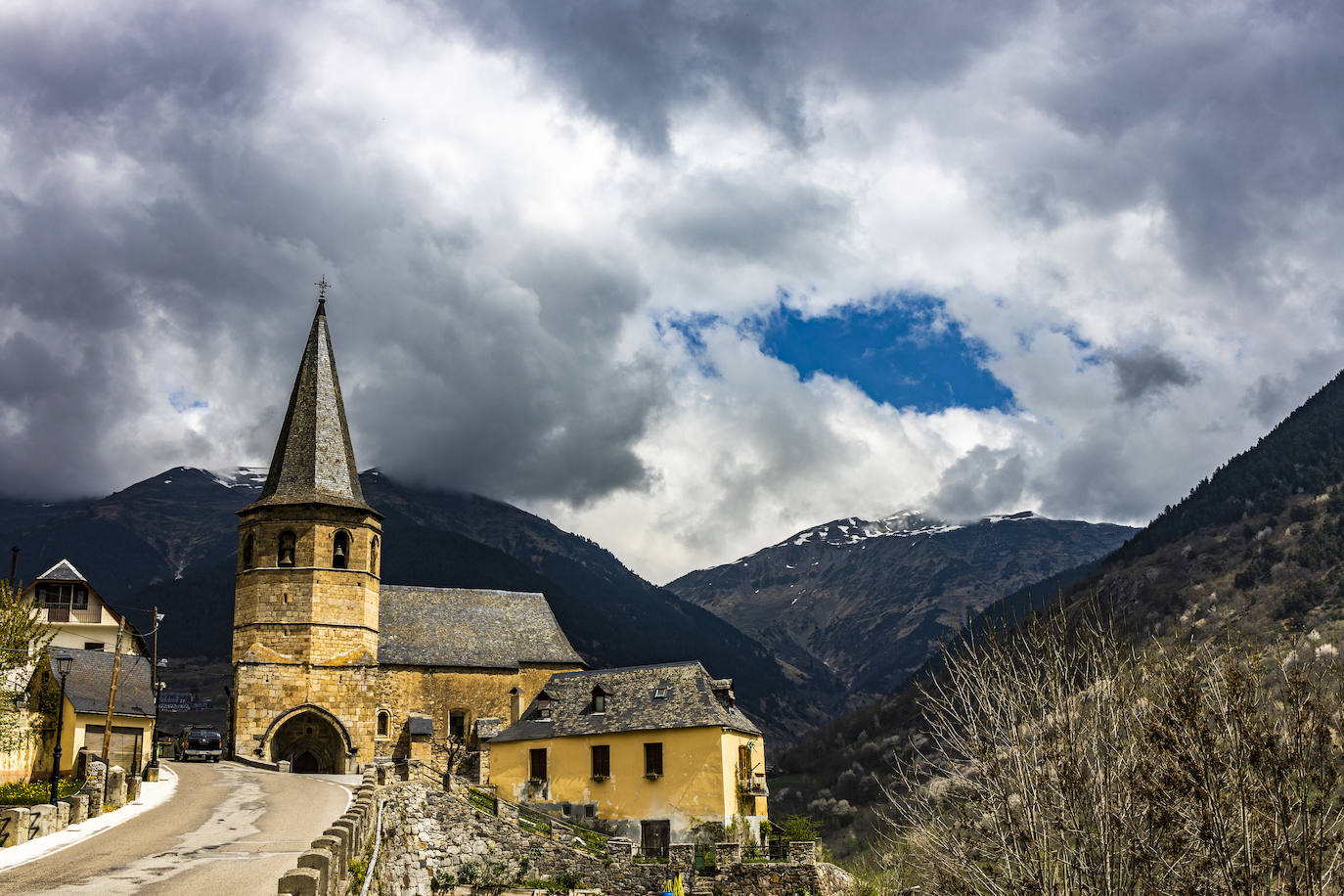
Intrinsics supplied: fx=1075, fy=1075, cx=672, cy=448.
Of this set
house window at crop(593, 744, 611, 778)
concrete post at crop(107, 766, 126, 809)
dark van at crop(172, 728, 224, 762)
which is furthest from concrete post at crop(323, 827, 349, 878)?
dark van at crop(172, 728, 224, 762)

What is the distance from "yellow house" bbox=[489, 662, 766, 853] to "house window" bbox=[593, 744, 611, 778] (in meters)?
0.05

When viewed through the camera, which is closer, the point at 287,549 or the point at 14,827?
the point at 14,827

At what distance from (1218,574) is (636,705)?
83.8 m

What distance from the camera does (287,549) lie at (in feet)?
181

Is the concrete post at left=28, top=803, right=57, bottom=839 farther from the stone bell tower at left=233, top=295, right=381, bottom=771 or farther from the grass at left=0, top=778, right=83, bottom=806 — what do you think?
the stone bell tower at left=233, top=295, right=381, bottom=771

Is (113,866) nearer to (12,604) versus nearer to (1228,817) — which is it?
(1228,817)

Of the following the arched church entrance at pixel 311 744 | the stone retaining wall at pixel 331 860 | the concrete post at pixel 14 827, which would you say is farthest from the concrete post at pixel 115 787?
the arched church entrance at pixel 311 744

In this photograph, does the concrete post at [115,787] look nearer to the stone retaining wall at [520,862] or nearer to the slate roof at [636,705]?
the stone retaining wall at [520,862]

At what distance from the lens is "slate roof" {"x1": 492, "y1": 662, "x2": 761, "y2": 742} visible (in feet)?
162

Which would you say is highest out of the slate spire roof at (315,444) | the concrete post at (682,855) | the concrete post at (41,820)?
the slate spire roof at (315,444)

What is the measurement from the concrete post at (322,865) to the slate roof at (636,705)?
1374 inches

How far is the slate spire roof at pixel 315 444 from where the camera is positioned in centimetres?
5606

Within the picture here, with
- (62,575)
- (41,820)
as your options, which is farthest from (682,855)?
(62,575)

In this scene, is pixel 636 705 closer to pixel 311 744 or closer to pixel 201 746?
pixel 311 744
